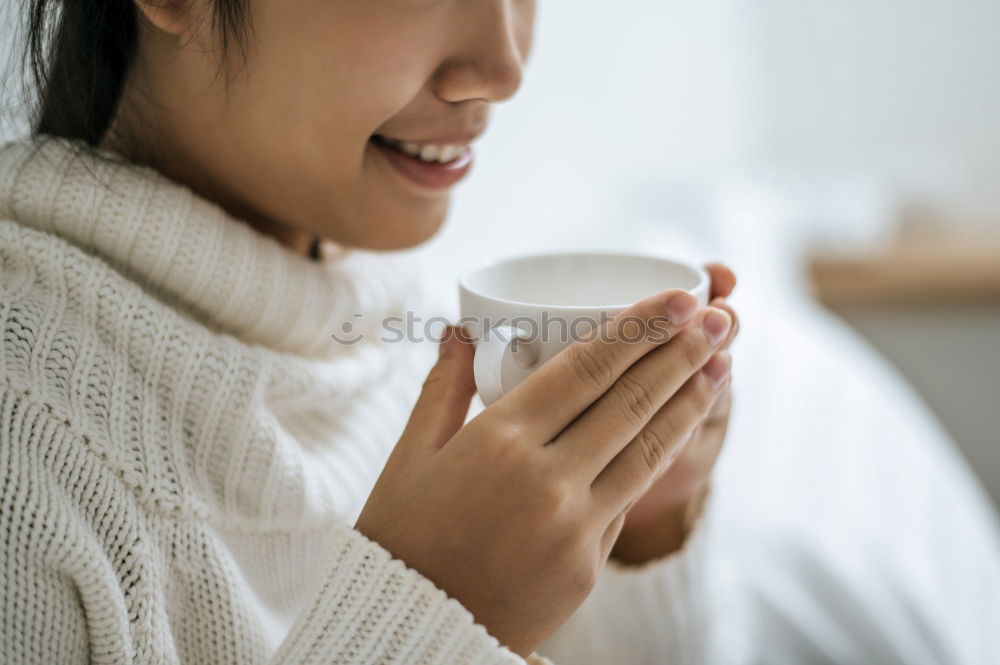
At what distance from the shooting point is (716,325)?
20.9 inches

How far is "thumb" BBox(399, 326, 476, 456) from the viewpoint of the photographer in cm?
54

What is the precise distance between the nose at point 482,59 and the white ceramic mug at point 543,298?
0.14 m

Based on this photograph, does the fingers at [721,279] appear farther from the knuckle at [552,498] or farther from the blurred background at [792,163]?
the blurred background at [792,163]

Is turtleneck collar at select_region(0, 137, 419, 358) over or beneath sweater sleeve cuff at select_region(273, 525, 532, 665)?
over

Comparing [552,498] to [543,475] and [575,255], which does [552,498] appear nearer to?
[543,475]

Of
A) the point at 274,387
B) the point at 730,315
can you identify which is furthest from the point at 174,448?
the point at 730,315

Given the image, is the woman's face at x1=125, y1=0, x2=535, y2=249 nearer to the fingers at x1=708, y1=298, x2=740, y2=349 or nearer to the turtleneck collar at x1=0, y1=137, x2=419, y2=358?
the turtleneck collar at x1=0, y1=137, x2=419, y2=358

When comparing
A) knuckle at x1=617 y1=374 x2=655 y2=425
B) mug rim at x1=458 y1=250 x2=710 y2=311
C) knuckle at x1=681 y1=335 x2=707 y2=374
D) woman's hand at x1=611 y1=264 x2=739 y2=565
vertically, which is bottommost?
woman's hand at x1=611 y1=264 x2=739 y2=565

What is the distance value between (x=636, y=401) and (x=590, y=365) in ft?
0.14

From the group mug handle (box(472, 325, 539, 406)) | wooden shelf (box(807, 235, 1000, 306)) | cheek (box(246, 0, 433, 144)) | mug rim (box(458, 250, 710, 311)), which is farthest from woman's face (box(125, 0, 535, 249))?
wooden shelf (box(807, 235, 1000, 306))

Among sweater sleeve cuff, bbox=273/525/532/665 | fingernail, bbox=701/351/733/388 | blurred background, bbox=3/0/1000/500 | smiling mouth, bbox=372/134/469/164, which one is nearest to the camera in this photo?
sweater sleeve cuff, bbox=273/525/532/665

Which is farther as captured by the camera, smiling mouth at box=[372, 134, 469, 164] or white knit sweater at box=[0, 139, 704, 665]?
smiling mouth at box=[372, 134, 469, 164]

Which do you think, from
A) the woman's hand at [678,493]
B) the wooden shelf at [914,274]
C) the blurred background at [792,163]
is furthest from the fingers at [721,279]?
the wooden shelf at [914,274]

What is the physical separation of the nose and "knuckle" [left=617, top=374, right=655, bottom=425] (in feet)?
0.87
